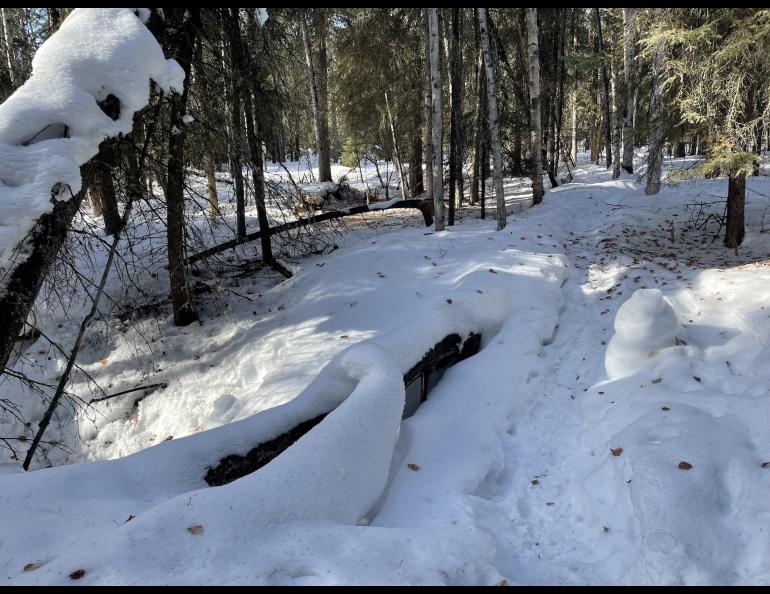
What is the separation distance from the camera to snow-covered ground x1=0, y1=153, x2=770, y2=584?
2.66 meters

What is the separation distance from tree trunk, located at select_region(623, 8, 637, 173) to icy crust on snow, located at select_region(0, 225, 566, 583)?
839 cm

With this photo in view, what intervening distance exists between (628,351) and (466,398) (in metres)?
1.90

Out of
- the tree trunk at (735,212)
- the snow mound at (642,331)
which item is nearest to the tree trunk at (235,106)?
the snow mound at (642,331)

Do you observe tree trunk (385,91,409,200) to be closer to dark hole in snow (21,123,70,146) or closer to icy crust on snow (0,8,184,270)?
icy crust on snow (0,8,184,270)

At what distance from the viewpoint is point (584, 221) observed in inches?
497

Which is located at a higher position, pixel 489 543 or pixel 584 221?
pixel 584 221

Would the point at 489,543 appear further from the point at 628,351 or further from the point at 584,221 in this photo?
the point at 584,221

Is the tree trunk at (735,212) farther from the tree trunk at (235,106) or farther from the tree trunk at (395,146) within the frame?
the tree trunk at (395,146)

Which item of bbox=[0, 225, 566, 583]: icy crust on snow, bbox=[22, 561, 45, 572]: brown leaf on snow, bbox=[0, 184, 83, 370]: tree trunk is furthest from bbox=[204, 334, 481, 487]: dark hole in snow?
bbox=[0, 184, 83, 370]: tree trunk

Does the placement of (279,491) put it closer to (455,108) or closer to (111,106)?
(111,106)

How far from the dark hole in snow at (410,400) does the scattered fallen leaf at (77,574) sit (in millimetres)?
1352

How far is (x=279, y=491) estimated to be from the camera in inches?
113
